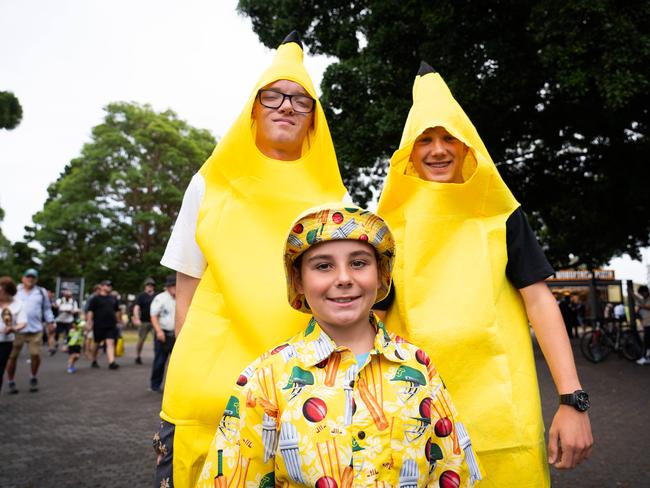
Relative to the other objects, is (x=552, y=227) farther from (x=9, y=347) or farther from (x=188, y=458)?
(x=188, y=458)

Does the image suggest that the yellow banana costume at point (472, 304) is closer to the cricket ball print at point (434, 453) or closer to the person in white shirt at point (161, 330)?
the cricket ball print at point (434, 453)

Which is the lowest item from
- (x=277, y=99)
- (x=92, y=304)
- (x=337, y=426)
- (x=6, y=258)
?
(x=337, y=426)

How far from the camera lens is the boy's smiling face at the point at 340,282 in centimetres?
155

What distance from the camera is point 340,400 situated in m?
1.44

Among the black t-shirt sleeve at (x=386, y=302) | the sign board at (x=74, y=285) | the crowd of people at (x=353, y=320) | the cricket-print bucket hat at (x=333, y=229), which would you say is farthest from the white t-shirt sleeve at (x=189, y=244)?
the sign board at (x=74, y=285)

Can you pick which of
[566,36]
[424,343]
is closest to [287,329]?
[424,343]

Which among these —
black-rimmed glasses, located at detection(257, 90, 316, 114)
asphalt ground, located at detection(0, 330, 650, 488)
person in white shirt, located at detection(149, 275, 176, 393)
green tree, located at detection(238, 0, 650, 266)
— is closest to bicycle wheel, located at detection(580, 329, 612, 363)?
asphalt ground, located at detection(0, 330, 650, 488)

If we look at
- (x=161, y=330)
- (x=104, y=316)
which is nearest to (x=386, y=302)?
(x=161, y=330)

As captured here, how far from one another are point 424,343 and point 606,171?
461 inches

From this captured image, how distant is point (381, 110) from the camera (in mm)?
10117

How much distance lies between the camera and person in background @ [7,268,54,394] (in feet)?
29.0

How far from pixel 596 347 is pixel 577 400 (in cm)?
1289

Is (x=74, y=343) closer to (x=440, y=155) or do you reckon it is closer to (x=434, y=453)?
(x=440, y=155)

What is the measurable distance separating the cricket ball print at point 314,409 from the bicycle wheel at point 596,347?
13448 mm
